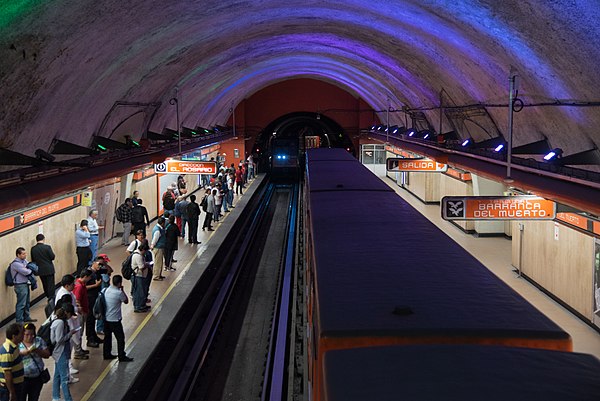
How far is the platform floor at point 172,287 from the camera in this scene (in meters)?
8.60

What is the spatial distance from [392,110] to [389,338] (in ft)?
81.1

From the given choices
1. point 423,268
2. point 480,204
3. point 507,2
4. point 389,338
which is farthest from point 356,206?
point 389,338

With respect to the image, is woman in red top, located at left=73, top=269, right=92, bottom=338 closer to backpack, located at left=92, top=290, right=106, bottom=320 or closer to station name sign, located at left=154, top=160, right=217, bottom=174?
backpack, located at left=92, top=290, right=106, bottom=320

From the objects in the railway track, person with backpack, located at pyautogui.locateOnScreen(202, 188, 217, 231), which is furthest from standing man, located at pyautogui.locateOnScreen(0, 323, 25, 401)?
person with backpack, located at pyautogui.locateOnScreen(202, 188, 217, 231)

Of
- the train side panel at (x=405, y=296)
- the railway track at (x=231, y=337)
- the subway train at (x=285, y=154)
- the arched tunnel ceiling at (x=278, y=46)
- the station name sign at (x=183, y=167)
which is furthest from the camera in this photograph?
the subway train at (x=285, y=154)

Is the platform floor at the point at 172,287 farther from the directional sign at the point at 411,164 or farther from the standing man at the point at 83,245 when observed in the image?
the directional sign at the point at 411,164

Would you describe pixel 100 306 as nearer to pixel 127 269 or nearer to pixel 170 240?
pixel 127 269

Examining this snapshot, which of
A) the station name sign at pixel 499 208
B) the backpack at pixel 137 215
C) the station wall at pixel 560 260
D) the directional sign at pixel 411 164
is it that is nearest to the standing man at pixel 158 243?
the backpack at pixel 137 215

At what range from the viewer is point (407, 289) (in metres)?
4.36

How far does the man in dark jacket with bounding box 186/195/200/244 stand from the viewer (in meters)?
16.9

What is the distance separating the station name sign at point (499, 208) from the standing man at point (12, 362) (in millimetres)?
5375

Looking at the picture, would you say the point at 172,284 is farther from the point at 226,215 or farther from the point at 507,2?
the point at 226,215

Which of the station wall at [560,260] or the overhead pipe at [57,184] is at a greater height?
the overhead pipe at [57,184]

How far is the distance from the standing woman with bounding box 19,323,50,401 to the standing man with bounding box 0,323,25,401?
0.09m
